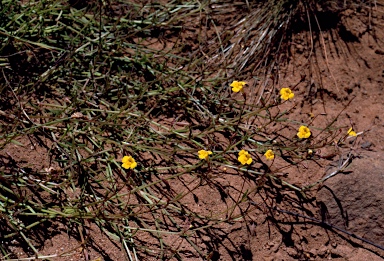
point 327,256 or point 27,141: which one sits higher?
point 27,141

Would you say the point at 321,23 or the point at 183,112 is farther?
the point at 321,23

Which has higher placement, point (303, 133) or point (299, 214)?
point (303, 133)

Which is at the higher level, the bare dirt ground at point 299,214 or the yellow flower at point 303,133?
the yellow flower at point 303,133

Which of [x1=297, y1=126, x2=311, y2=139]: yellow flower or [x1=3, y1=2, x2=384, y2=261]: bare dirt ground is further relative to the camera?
[x1=297, y1=126, x2=311, y2=139]: yellow flower

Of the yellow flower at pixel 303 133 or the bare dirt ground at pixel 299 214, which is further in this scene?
the yellow flower at pixel 303 133

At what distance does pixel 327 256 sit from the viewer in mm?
3094

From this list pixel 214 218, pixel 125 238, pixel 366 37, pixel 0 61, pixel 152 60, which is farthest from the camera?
pixel 366 37

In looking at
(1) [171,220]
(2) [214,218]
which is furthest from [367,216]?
(1) [171,220]

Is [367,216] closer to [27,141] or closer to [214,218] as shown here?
[214,218]

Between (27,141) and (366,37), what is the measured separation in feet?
7.99

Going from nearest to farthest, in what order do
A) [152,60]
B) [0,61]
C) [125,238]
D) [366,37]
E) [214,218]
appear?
[125,238] → [214,218] → [0,61] → [152,60] → [366,37]

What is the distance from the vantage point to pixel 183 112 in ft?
11.5

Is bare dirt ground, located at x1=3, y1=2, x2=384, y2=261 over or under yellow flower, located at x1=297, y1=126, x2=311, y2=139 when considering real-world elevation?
under

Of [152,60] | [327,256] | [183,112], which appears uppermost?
[152,60]
